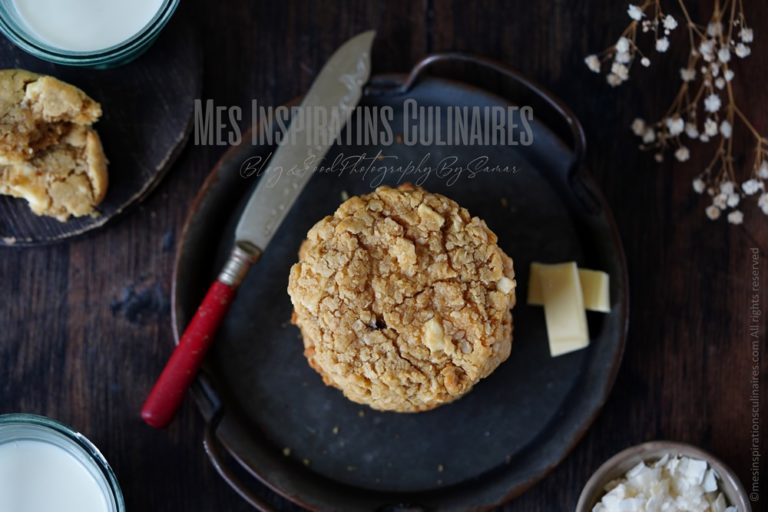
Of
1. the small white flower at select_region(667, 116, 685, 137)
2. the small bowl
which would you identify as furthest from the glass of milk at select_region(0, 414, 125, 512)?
the small white flower at select_region(667, 116, 685, 137)

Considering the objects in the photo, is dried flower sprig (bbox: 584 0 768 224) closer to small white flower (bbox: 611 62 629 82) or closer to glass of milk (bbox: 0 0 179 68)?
small white flower (bbox: 611 62 629 82)

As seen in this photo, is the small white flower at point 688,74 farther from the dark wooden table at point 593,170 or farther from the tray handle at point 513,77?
the tray handle at point 513,77

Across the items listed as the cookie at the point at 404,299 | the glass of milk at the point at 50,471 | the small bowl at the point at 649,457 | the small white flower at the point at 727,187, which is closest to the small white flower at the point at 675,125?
the small white flower at the point at 727,187

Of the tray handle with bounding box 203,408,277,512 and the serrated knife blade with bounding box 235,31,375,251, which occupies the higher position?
the serrated knife blade with bounding box 235,31,375,251

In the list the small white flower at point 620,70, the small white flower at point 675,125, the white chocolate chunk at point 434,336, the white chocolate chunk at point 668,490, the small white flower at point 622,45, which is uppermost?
the small white flower at point 622,45

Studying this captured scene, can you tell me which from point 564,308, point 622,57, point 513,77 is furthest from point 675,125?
point 564,308
